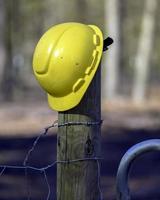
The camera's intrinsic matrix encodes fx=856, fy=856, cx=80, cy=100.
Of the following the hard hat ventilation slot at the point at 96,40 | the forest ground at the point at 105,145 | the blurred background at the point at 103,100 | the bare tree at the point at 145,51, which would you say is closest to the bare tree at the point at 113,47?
the blurred background at the point at 103,100

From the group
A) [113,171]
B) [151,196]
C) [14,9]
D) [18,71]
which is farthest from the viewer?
[18,71]

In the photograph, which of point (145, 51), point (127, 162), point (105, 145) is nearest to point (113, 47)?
point (145, 51)

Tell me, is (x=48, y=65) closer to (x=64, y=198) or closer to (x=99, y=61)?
(x=99, y=61)

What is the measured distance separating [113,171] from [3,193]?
2918 mm

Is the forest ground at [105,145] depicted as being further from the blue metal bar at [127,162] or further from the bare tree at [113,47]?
the blue metal bar at [127,162]

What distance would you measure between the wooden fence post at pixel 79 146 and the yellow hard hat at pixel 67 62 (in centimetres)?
5

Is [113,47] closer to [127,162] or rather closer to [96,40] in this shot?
[96,40]

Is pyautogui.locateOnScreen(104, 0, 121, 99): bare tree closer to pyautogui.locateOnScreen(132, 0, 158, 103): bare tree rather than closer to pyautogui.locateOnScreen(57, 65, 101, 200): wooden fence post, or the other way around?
pyautogui.locateOnScreen(132, 0, 158, 103): bare tree

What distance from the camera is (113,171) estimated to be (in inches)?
529

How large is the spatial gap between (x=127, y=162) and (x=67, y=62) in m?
0.53

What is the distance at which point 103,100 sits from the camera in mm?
29938

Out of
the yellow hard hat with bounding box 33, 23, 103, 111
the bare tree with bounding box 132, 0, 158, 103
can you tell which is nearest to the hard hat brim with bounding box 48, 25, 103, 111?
the yellow hard hat with bounding box 33, 23, 103, 111

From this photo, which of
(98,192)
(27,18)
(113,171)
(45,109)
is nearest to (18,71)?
(27,18)

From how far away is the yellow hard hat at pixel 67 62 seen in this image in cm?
391
